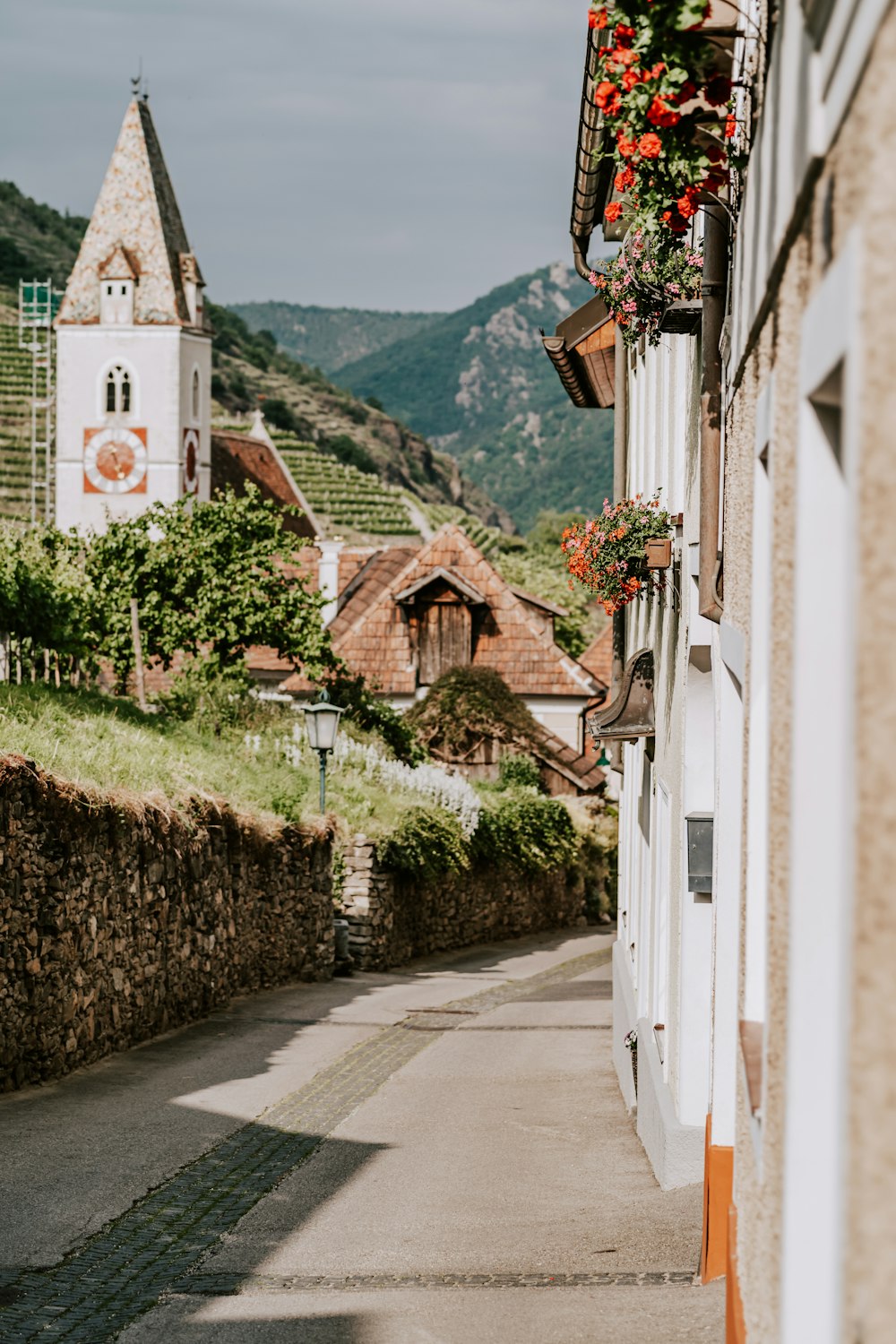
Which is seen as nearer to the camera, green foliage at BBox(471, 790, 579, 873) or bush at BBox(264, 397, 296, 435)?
green foliage at BBox(471, 790, 579, 873)

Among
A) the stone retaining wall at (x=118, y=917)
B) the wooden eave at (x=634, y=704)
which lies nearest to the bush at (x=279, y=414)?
the stone retaining wall at (x=118, y=917)

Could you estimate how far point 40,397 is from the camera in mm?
95500

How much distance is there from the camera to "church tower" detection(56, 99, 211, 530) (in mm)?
69375

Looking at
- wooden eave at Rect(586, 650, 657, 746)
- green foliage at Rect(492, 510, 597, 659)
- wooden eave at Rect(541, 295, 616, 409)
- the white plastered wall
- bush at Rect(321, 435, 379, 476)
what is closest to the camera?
wooden eave at Rect(586, 650, 657, 746)

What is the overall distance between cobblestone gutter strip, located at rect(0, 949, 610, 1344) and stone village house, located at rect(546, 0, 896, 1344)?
7.98ft

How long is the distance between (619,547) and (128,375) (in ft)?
211

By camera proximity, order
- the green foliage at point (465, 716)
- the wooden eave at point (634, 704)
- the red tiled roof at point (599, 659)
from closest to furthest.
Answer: the wooden eave at point (634, 704) → the green foliage at point (465, 716) → the red tiled roof at point (599, 659)

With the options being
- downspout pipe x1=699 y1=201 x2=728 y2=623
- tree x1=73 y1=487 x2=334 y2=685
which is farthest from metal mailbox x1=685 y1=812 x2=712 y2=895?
tree x1=73 y1=487 x2=334 y2=685

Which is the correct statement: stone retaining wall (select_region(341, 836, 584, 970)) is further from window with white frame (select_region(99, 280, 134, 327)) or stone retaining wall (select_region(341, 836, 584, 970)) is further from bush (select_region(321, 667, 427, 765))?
window with white frame (select_region(99, 280, 134, 327))

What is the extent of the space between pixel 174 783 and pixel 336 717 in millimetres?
5475

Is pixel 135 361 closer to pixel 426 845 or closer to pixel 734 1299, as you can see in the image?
pixel 426 845

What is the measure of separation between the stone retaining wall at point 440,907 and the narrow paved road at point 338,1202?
651 centimetres

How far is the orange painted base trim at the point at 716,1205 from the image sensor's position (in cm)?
623

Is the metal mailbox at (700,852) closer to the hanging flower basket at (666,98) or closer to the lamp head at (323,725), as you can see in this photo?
the hanging flower basket at (666,98)
